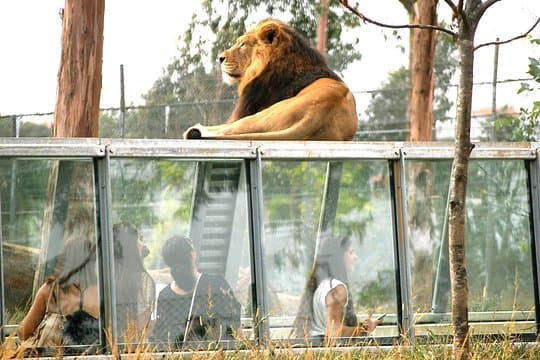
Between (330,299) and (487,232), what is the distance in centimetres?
175

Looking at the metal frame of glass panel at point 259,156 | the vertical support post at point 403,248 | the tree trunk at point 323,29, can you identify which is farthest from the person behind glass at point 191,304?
the tree trunk at point 323,29

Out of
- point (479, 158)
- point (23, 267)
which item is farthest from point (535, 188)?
point (23, 267)

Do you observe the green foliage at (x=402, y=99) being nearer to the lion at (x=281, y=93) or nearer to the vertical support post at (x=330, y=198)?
the lion at (x=281, y=93)

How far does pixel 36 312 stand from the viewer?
31.0 feet

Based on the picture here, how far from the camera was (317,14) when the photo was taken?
2914cm

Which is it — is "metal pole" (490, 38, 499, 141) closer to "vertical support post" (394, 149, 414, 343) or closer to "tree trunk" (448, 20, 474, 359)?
"vertical support post" (394, 149, 414, 343)

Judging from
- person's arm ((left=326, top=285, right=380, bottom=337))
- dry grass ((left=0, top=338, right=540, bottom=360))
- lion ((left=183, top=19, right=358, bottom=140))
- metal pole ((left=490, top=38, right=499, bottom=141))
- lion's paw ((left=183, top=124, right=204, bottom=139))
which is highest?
metal pole ((left=490, top=38, right=499, bottom=141))

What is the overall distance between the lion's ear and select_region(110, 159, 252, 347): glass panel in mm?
1901

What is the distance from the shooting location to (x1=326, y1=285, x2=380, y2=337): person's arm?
10391mm

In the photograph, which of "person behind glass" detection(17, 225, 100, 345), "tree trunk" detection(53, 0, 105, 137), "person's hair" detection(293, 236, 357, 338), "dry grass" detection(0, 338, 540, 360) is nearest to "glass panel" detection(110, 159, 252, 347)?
"person behind glass" detection(17, 225, 100, 345)

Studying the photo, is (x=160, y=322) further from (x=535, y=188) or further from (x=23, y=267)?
(x=535, y=188)

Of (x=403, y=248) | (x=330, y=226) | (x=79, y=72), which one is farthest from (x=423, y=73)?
(x=330, y=226)

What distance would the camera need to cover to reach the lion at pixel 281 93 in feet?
36.1

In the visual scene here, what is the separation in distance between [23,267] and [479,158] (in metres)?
4.14
